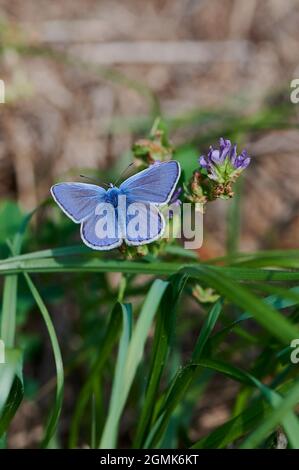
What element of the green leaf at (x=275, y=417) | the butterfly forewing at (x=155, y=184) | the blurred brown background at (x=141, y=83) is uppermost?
the blurred brown background at (x=141, y=83)

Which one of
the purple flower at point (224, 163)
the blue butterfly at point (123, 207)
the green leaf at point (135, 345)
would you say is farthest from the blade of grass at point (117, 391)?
the purple flower at point (224, 163)

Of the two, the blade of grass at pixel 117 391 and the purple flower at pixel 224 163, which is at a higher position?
the purple flower at pixel 224 163

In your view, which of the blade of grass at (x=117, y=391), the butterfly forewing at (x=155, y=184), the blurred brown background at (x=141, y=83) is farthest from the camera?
the blurred brown background at (x=141, y=83)

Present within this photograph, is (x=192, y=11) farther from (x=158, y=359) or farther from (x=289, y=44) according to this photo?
(x=158, y=359)

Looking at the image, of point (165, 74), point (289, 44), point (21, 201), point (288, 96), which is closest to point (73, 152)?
point (21, 201)

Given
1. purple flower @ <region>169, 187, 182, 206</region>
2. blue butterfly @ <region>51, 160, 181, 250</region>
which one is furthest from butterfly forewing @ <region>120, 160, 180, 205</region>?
purple flower @ <region>169, 187, 182, 206</region>

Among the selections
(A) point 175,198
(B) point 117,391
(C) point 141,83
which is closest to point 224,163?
(A) point 175,198

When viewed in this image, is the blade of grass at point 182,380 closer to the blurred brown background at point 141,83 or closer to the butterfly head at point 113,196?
the butterfly head at point 113,196
